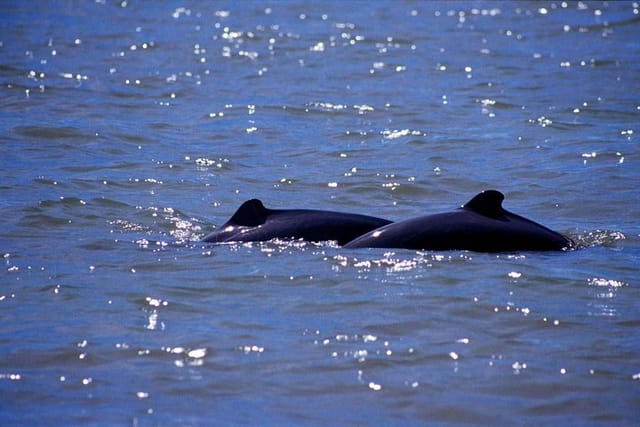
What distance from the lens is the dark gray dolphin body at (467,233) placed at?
855 cm

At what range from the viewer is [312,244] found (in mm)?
8812

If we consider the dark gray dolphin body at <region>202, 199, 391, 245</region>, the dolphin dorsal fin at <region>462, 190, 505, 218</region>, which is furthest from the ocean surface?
the dolphin dorsal fin at <region>462, 190, 505, 218</region>

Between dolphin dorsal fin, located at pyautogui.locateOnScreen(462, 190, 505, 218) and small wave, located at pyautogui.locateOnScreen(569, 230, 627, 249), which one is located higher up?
dolphin dorsal fin, located at pyautogui.locateOnScreen(462, 190, 505, 218)

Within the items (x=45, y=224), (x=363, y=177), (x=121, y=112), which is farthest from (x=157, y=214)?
(x=121, y=112)

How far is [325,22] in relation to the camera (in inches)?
1099

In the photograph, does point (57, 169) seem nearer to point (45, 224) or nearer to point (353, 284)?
point (45, 224)

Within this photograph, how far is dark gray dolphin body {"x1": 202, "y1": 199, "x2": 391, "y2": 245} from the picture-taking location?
8.89m

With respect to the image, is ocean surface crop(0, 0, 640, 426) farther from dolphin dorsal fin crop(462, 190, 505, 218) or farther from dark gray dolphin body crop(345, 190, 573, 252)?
dolphin dorsal fin crop(462, 190, 505, 218)

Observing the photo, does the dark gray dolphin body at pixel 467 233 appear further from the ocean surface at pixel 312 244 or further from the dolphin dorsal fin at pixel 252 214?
the dolphin dorsal fin at pixel 252 214

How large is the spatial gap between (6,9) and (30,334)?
23717 mm

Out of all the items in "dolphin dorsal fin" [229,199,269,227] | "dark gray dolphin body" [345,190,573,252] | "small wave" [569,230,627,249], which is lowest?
"small wave" [569,230,627,249]

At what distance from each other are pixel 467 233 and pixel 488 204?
0.23 metres

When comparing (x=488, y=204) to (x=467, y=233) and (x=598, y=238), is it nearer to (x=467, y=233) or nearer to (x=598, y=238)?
(x=467, y=233)

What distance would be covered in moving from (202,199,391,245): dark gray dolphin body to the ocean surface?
157 mm
